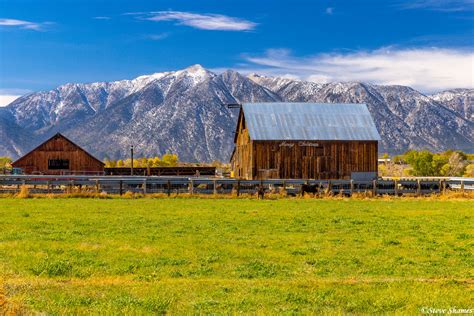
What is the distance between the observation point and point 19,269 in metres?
13.2

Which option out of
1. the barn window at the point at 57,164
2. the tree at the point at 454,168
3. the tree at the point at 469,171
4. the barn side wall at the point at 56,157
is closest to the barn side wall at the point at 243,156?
the barn side wall at the point at 56,157

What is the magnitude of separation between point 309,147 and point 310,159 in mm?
1201

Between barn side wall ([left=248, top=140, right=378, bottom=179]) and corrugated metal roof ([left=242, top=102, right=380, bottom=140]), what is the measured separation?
26.6 inches

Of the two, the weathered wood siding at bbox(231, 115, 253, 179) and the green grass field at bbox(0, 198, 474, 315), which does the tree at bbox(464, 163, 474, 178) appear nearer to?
the weathered wood siding at bbox(231, 115, 253, 179)

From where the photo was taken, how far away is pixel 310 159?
57375 mm

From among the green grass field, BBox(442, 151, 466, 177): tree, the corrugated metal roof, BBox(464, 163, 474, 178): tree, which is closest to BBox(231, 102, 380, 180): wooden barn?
the corrugated metal roof

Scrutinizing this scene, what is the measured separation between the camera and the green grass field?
1044 centimetres

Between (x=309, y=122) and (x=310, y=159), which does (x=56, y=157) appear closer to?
(x=309, y=122)

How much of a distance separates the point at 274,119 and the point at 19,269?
48.0 meters

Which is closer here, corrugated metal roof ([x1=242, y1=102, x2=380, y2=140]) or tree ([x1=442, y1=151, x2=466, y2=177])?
corrugated metal roof ([x1=242, y1=102, x2=380, y2=140])

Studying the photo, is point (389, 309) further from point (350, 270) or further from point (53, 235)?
point (53, 235)

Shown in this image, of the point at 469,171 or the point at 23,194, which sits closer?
the point at 23,194

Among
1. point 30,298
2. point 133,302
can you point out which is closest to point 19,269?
point 30,298

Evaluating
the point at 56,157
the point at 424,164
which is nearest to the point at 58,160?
the point at 56,157
